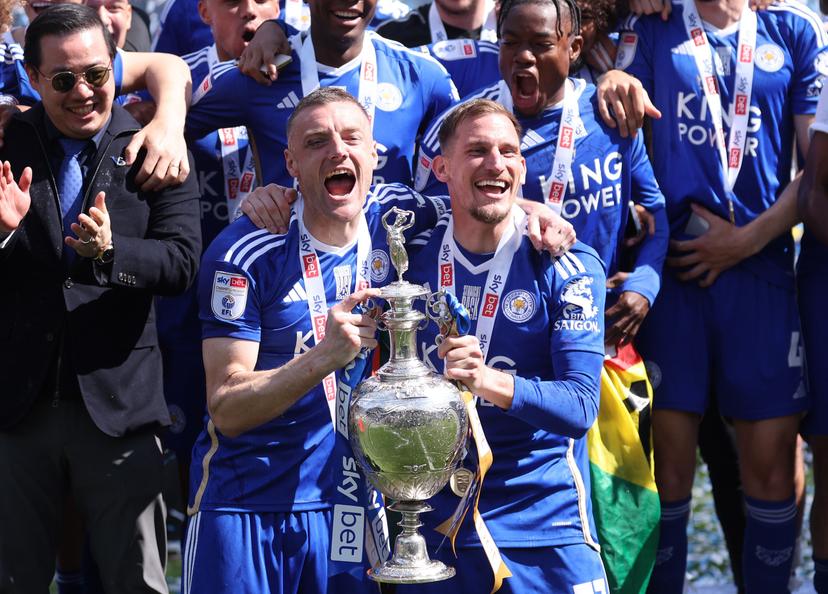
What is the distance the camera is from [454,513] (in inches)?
158

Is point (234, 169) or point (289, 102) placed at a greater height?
point (289, 102)

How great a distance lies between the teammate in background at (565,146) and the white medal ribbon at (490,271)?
608 mm

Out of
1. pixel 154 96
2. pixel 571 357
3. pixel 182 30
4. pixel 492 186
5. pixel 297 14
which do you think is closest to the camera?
pixel 571 357

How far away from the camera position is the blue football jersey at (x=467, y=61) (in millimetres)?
5547

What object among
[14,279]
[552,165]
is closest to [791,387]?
[552,165]

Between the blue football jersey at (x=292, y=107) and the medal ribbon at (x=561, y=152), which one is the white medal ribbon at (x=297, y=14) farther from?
the medal ribbon at (x=561, y=152)

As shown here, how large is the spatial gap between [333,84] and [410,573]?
223 cm

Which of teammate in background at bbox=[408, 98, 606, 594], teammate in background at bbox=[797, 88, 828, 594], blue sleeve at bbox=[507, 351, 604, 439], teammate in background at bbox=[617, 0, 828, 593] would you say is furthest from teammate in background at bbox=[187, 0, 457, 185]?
teammate in background at bbox=[797, 88, 828, 594]

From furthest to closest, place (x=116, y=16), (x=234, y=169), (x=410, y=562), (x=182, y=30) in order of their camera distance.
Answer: (x=182, y=30) < (x=116, y=16) < (x=234, y=169) < (x=410, y=562)

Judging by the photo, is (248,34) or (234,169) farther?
(248,34)

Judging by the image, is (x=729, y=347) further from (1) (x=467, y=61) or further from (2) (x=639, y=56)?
(1) (x=467, y=61)

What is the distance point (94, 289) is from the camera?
4.63 meters

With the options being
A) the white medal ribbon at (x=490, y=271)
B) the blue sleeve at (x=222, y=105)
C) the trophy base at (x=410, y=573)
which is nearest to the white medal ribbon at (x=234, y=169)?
the blue sleeve at (x=222, y=105)

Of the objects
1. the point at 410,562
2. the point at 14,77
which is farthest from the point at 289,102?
the point at 410,562
